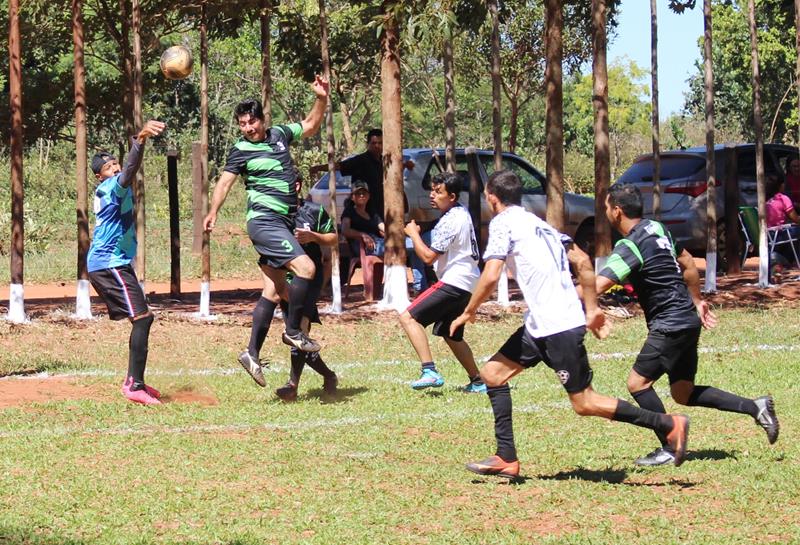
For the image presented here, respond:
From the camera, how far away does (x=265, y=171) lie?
10.1 metres

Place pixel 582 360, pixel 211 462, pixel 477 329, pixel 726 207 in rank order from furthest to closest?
pixel 726 207 → pixel 477 329 → pixel 211 462 → pixel 582 360

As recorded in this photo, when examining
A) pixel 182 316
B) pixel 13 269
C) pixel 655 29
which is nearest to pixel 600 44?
pixel 655 29

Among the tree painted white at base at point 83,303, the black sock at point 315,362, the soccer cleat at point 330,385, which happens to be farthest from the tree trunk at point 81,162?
the black sock at point 315,362

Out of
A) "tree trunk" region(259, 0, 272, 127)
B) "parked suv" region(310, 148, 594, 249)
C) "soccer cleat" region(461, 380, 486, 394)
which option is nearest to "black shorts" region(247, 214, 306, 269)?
"soccer cleat" region(461, 380, 486, 394)

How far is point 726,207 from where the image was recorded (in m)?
19.1

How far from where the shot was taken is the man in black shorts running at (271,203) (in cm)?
998

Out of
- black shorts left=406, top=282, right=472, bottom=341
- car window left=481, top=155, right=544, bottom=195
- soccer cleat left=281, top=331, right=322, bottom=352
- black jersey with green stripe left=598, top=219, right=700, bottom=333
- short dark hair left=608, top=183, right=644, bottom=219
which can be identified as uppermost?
car window left=481, top=155, right=544, bottom=195

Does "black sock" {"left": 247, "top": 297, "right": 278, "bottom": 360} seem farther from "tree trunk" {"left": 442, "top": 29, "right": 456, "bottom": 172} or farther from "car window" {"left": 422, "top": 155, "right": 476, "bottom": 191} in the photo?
"car window" {"left": 422, "top": 155, "right": 476, "bottom": 191}

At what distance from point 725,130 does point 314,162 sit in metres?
24.4

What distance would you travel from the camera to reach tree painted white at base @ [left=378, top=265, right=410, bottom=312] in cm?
1620

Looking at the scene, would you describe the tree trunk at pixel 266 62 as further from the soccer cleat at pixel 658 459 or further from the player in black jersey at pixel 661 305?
the soccer cleat at pixel 658 459

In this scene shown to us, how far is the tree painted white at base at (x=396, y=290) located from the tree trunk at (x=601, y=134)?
8.12ft

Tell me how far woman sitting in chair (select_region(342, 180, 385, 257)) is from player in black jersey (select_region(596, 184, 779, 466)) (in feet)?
28.6

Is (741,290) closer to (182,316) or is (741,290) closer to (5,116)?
(182,316)
